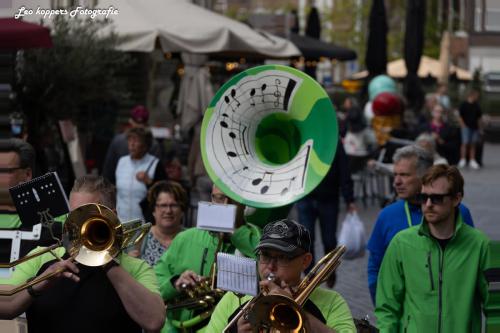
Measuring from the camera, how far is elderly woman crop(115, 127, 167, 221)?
10195mm

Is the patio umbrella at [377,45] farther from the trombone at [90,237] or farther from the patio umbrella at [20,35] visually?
the trombone at [90,237]

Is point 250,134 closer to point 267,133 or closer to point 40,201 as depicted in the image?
point 267,133

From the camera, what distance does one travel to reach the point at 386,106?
1533cm

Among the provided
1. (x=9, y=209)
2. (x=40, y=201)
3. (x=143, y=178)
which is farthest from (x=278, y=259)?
(x=143, y=178)

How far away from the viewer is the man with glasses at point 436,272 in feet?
20.0

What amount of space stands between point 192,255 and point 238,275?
2.26 metres

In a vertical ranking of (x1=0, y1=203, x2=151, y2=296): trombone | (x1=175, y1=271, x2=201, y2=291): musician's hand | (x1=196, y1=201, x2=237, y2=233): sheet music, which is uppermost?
(x1=0, y1=203, x2=151, y2=296): trombone

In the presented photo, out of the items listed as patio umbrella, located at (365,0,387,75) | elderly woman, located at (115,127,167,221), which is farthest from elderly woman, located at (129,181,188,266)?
patio umbrella, located at (365,0,387,75)

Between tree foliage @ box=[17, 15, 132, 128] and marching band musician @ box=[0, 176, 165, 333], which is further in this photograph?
tree foliage @ box=[17, 15, 132, 128]

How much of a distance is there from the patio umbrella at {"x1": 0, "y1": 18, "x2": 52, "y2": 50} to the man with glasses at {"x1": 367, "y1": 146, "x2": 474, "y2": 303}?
87.8 inches

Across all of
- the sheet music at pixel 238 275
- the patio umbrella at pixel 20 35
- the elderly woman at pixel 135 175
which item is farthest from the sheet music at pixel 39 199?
the elderly woman at pixel 135 175

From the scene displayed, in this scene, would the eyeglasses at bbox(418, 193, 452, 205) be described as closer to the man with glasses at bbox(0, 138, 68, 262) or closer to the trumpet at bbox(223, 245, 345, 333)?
the man with glasses at bbox(0, 138, 68, 262)

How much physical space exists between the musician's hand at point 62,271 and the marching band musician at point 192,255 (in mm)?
2055

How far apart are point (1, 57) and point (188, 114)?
10.6 meters
